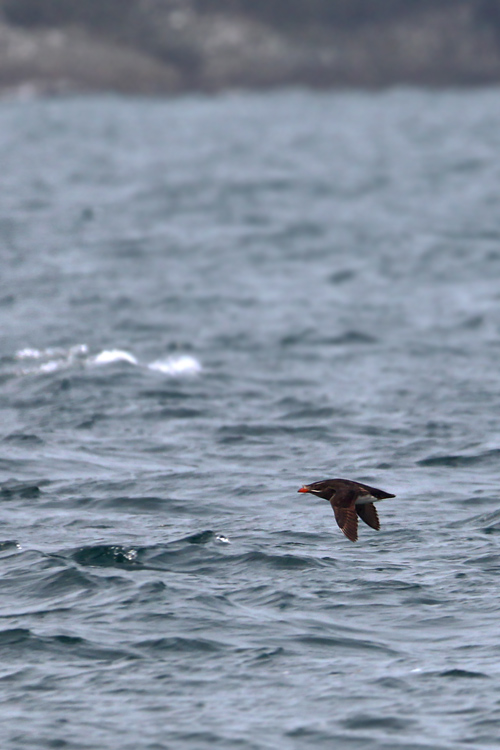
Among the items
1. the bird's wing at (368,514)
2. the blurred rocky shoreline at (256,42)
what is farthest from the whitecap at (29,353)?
the blurred rocky shoreline at (256,42)

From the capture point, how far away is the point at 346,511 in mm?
15430

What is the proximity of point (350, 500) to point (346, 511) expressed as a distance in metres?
0.25

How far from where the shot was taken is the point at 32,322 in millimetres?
30312

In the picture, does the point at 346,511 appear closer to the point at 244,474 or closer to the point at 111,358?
the point at 244,474

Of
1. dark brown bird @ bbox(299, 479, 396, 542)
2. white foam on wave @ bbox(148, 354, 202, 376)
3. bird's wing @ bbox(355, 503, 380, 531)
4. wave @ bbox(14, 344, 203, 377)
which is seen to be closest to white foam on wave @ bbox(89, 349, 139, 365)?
wave @ bbox(14, 344, 203, 377)

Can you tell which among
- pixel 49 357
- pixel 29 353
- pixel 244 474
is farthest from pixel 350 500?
pixel 29 353

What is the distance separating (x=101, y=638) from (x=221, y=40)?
174260 mm

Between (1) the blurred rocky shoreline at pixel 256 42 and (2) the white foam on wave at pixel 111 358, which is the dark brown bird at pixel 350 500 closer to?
(2) the white foam on wave at pixel 111 358

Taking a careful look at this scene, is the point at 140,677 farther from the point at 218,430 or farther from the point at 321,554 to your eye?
the point at 218,430

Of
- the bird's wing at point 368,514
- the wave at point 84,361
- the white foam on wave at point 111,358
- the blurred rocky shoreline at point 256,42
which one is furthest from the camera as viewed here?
the blurred rocky shoreline at point 256,42

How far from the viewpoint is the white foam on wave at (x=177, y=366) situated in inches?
1060

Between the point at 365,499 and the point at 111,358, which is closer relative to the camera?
the point at 365,499

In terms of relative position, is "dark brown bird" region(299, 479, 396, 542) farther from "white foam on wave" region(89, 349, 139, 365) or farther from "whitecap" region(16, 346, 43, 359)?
"whitecap" region(16, 346, 43, 359)

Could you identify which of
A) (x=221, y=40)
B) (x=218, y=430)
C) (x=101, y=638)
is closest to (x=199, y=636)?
(x=101, y=638)
